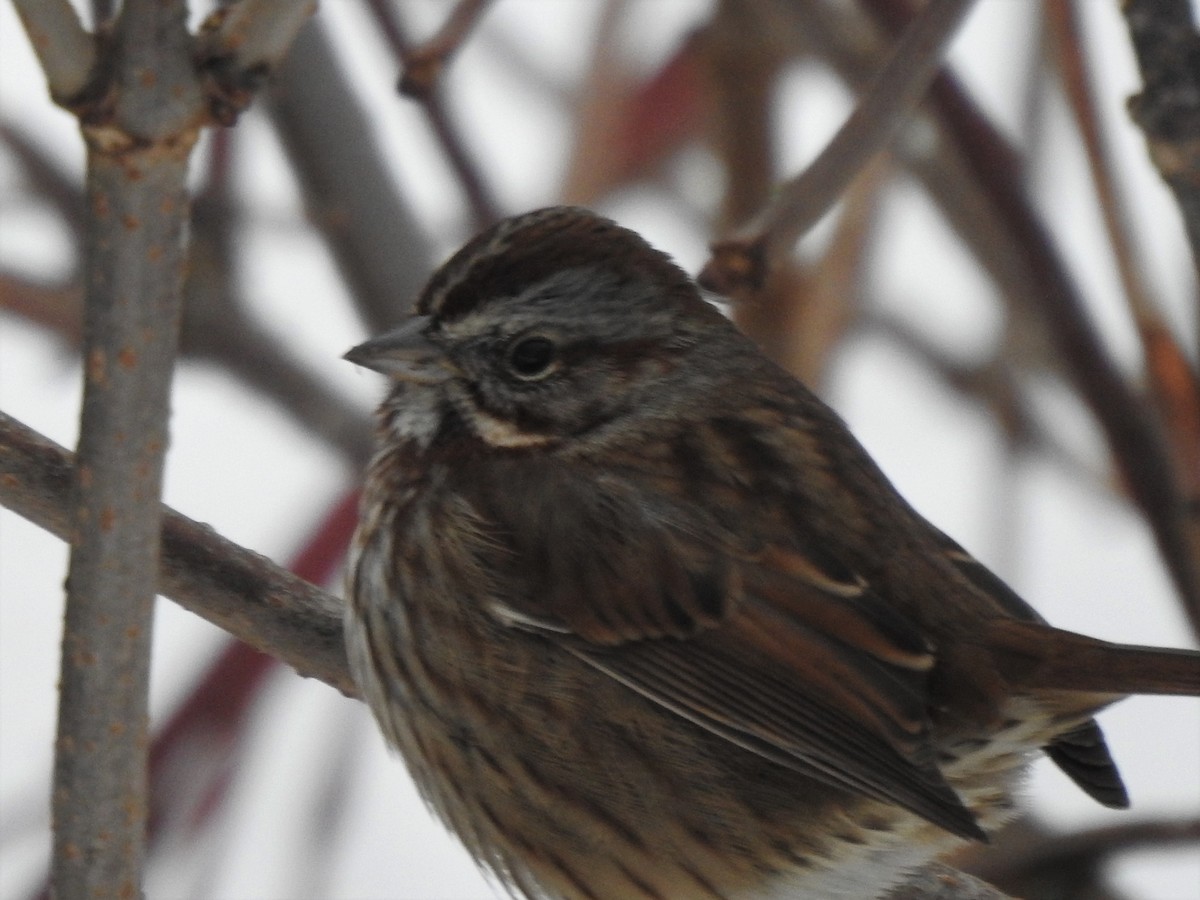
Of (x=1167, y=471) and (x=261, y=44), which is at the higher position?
(x=1167, y=471)

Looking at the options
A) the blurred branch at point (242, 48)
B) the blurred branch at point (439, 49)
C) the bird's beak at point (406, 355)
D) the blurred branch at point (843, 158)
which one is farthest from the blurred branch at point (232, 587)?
the blurred branch at point (242, 48)

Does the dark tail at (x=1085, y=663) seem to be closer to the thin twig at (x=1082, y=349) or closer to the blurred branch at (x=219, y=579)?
the thin twig at (x=1082, y=349)

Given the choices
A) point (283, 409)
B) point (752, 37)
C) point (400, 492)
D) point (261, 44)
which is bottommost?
point (261, 44)

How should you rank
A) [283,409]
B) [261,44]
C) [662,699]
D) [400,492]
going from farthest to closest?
[283,409] → [400,492] → [662,699] → [261,44]

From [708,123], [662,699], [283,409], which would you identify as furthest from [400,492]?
[708,123]

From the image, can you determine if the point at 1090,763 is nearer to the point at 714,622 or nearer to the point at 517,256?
the point at 714,622

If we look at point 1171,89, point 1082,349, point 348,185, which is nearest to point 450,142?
point 348,185

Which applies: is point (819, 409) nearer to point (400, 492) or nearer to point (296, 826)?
point (400, 492)

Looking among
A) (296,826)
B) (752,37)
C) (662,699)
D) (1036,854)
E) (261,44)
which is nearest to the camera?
(261,44)
